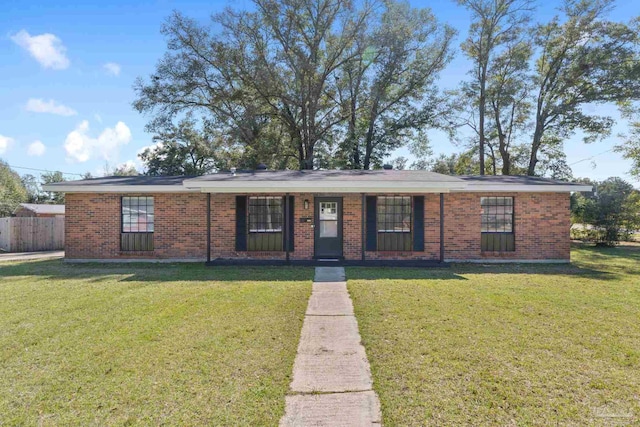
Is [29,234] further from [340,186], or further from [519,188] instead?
[519,188]

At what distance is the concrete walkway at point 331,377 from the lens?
2805mm

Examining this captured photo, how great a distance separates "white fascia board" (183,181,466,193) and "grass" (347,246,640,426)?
3257 mm

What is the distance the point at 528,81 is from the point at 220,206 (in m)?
21.7

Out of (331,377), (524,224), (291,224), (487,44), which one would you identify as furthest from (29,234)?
(487,44)

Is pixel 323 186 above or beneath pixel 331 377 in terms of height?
above

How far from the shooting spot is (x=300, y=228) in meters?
11.2

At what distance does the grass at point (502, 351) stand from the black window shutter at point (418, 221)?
3.24 m

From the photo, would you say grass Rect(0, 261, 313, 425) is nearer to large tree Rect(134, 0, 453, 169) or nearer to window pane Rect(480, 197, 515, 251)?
window pane Rect(480, 197, 515, 251)

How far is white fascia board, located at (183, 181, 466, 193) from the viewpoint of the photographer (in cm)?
1002

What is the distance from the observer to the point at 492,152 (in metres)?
24.4

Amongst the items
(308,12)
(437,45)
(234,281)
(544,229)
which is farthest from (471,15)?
(234,281)

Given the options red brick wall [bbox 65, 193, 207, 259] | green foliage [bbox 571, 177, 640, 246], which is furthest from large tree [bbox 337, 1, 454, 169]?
red brick wall [bbox 65, 193, 207, 259]

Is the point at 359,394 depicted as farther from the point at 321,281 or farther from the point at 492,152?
the point at 492,152

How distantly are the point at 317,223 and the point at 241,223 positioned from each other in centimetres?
249
